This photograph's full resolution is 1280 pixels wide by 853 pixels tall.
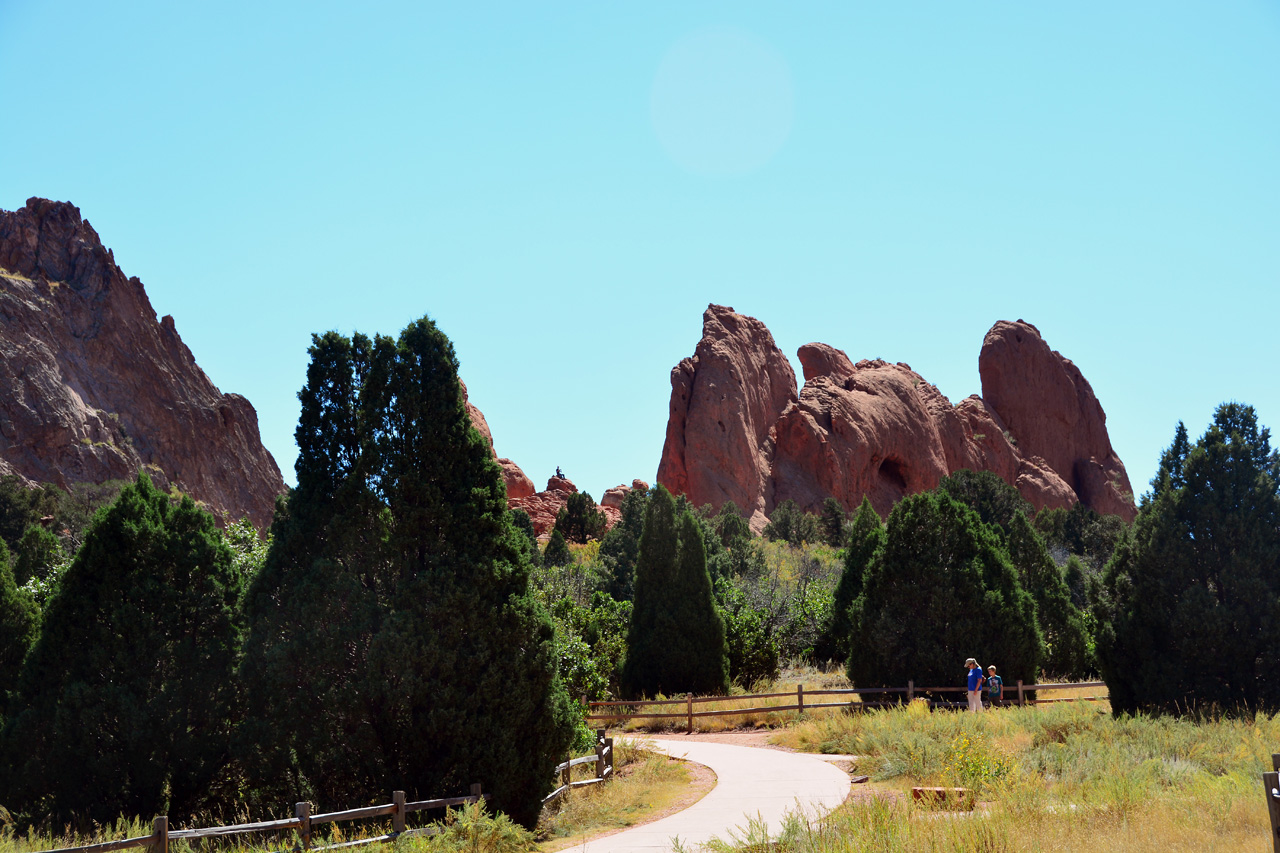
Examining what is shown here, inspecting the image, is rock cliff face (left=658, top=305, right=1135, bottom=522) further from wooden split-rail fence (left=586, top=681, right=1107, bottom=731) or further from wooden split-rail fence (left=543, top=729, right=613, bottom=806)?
wooden split-rail fence (left=543, top=729, right=613, bottom=806)

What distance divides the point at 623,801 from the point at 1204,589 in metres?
10.9

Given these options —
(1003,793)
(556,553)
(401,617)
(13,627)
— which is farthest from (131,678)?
(556,553)

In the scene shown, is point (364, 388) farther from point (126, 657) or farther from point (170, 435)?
point (170, 435)

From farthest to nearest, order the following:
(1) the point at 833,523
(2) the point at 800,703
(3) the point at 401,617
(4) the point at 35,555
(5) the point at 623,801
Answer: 1. (1) the point at 833,523
2. (4) the point at 35,555
3. (2) the point at 800,703
4. (5) the point at 623,801
5. (3) the point at 401,617

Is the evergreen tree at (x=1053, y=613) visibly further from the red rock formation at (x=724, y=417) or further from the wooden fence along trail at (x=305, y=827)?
the red rock formation at (x=724, y=417)

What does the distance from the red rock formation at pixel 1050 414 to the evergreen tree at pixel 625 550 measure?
162 feet

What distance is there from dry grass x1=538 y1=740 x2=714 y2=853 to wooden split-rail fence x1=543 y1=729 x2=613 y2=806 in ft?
0.46

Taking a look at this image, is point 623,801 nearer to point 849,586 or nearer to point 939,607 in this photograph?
point 939,607

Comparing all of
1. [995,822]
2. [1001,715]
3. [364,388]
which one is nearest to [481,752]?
[364,388]

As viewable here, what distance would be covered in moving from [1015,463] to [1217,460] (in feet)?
218

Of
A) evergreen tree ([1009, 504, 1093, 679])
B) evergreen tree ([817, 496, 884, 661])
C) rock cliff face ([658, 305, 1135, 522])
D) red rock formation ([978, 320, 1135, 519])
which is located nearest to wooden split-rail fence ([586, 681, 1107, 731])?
evergreen tree ([817, 496, 884, 661])

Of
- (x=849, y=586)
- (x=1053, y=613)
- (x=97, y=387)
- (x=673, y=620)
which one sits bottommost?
(x=1053, y=613)

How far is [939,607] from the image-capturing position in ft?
68.0

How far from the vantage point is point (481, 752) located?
415 inches
